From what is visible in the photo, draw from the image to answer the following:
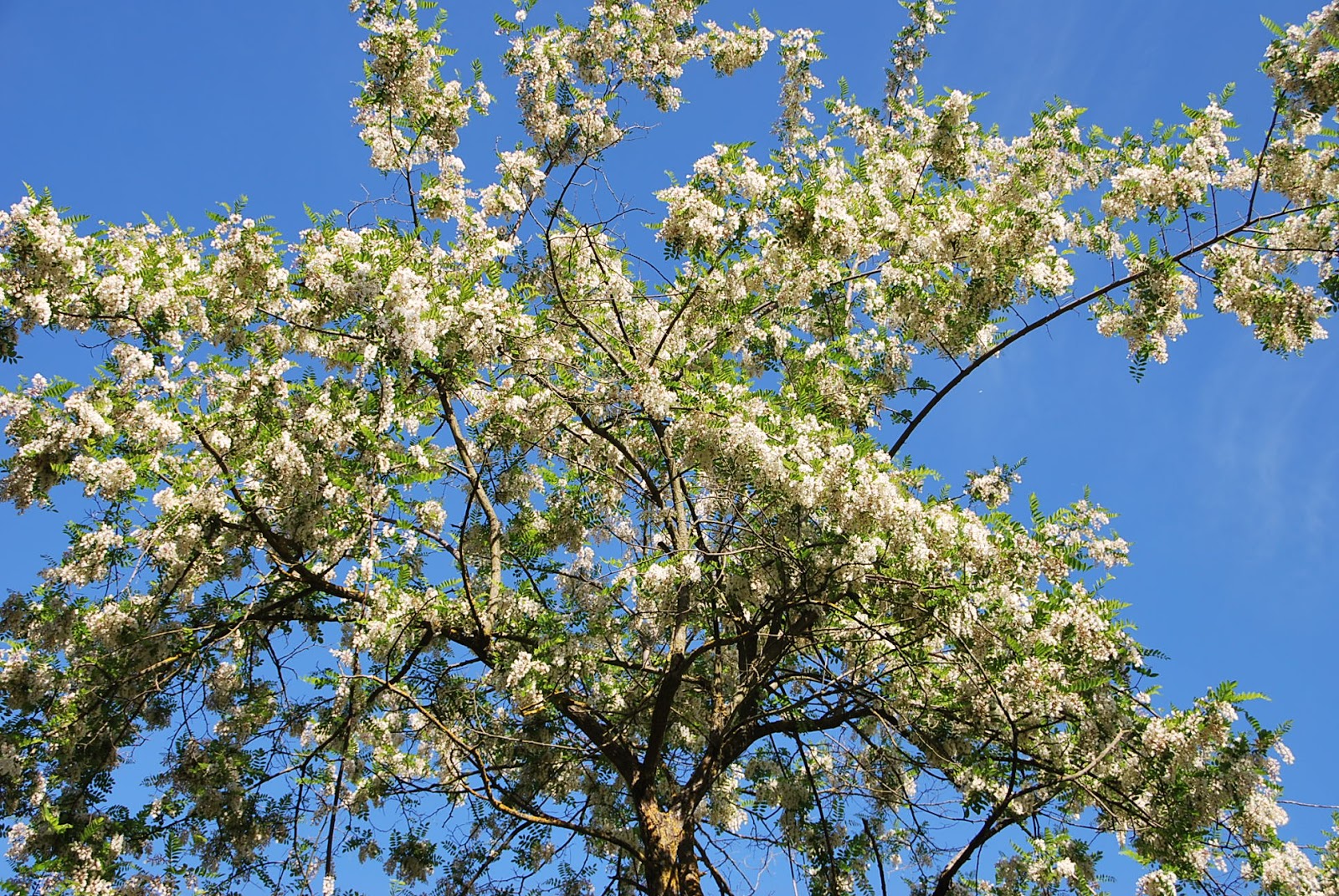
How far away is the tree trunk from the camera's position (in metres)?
6.45

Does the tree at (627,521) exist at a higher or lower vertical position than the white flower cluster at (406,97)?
lower

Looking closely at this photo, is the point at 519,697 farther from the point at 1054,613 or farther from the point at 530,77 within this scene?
the point at 530,77

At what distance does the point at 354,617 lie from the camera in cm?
703

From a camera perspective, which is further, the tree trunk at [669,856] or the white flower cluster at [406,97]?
the white flower cluster at [406,97]

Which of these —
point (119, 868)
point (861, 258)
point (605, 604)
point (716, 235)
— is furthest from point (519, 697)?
point (861, 258)

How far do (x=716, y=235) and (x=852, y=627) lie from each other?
10.5ft

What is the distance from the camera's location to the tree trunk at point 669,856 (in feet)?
21.2

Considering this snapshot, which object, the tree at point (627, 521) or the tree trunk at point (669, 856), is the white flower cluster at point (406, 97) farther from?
the tree trunk at point (669, 856)

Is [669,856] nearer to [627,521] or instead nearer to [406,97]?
[627,521]

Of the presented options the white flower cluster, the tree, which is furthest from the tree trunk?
the white flower cluster

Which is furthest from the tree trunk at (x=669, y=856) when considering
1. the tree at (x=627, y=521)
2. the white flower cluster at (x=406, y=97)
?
the white flower cluster at (x=406, y=97)

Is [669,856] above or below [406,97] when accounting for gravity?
below

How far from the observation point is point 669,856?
650 cm

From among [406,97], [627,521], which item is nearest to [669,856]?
[627,521]
